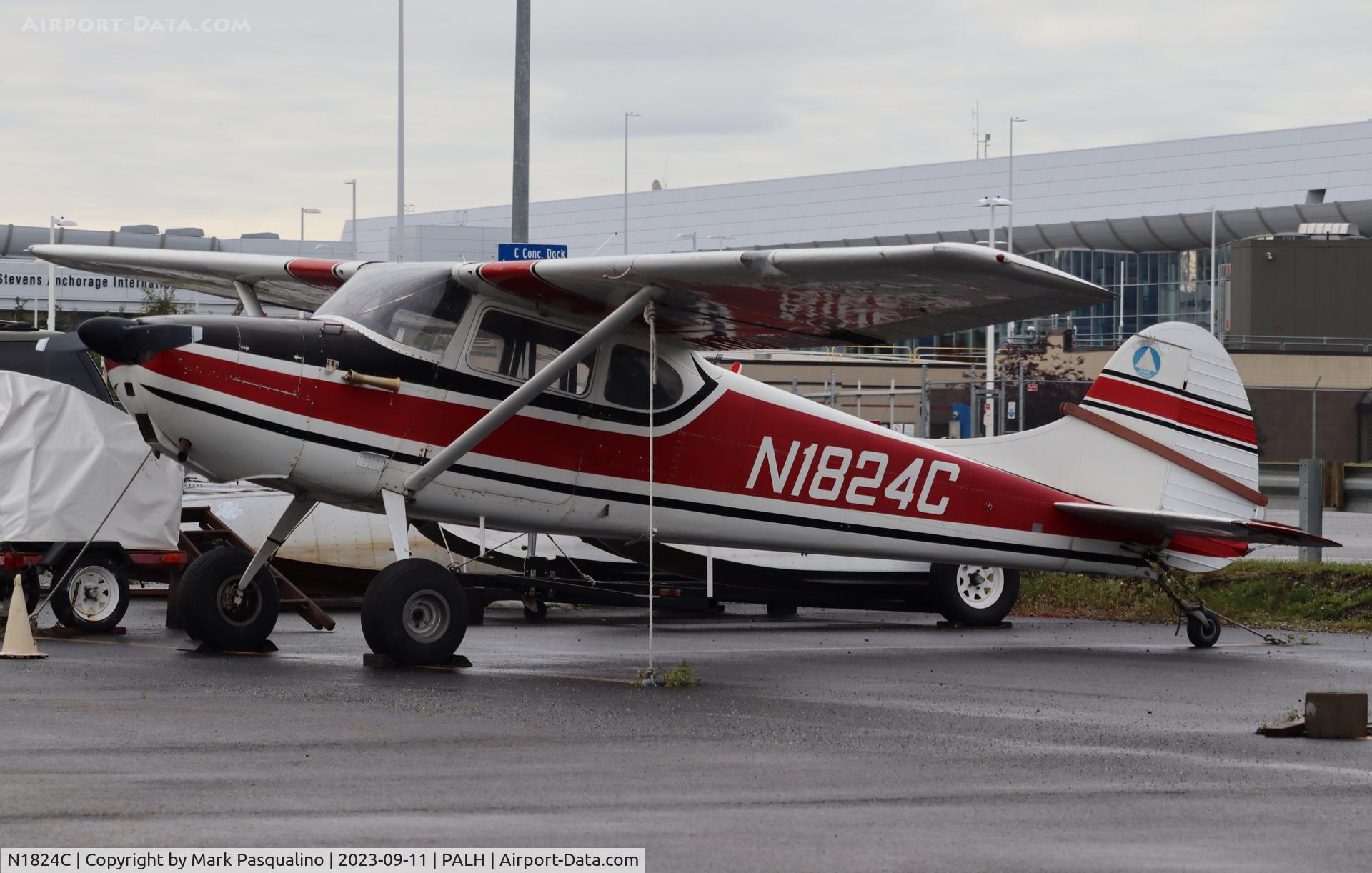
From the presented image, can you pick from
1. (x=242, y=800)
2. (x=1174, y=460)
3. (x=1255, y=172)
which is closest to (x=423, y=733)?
(x=242, y=800)

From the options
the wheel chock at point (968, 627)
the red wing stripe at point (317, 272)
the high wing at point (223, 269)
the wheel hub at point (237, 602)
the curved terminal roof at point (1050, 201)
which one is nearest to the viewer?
the wheel hub at point (237, 602)

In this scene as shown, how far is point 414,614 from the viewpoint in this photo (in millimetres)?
11000

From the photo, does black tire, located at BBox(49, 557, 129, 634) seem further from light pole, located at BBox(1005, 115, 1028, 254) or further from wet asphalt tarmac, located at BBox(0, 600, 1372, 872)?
light pole, located at BBox(1005, 115, 1028, 254)

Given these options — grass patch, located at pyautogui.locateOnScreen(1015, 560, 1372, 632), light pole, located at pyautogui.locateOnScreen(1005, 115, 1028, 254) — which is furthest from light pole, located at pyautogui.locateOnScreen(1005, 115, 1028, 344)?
grass patch, located at pyautogui.locateOnScreen(1015, 560, 1372, 632)

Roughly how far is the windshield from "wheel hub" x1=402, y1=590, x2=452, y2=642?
1745mm

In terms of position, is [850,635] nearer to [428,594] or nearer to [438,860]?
[428,594]

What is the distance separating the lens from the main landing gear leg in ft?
39.0

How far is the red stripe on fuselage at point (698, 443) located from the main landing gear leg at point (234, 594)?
1.16 metres

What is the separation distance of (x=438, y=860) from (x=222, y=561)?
743 centimetres

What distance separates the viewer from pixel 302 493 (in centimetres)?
1148

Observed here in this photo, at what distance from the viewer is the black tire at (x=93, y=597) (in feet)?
43.2

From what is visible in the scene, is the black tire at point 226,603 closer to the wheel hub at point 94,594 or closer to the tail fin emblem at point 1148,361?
the wheel hub at point 94,594

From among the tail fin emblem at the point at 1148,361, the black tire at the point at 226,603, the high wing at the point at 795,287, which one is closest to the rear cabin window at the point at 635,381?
the high wing at the point at 795,287

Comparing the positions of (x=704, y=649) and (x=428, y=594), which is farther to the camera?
(x=704, y=649)
